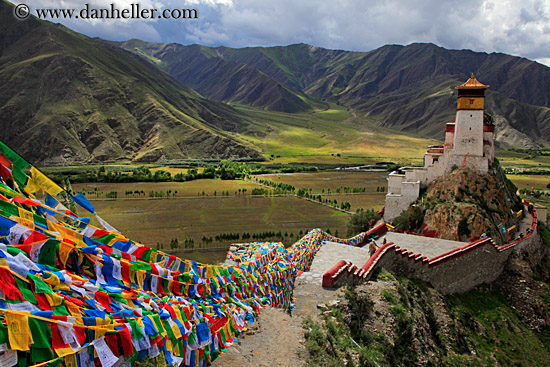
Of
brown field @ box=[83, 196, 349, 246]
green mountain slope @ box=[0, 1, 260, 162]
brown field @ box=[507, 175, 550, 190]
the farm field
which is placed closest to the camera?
brown field @ box=[83, 196, 349, 246]

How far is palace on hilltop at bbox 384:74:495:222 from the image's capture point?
2392 centimetres

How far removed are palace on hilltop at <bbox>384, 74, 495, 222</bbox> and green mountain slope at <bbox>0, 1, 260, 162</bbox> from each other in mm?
76406

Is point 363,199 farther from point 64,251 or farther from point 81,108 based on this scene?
point 81,108

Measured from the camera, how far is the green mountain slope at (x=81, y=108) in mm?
86500

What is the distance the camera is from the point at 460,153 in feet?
80.9

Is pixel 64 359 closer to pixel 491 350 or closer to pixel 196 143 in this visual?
pixel 491 350

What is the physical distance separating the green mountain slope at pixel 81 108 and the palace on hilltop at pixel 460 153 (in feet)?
251

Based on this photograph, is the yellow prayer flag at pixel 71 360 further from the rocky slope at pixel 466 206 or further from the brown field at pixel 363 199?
the brown field at pixel 363 199

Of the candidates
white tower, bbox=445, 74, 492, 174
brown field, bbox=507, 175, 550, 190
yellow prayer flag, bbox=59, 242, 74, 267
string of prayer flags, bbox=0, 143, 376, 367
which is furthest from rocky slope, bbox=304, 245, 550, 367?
brown field, bbox=507, 175, 550, 190

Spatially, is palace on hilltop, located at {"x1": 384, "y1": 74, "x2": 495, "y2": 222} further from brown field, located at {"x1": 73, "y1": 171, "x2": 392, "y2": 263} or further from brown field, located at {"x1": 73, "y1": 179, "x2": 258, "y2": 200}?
brown field, located at {"x1": 73, "y1": 179, "x2": 258, "y2": 200}

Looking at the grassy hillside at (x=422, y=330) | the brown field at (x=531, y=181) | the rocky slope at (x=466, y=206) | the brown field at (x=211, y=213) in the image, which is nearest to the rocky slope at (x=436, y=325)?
the grassy hillside at (x=422, y=330)

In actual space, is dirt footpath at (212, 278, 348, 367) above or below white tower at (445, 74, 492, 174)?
below

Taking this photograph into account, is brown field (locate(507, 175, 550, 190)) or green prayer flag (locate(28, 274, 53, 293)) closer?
green prayer flag (locate(28, 274, 53, 293))

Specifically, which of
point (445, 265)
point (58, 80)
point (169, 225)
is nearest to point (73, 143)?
point (58, 80)
